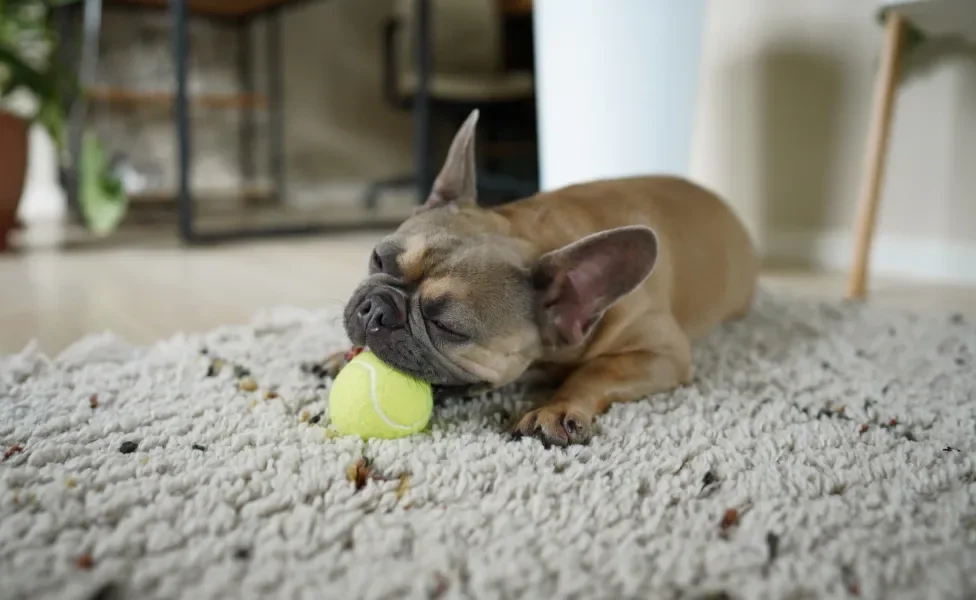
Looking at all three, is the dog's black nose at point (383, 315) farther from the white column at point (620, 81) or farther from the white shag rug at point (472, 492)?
the white column at point (620, 81)

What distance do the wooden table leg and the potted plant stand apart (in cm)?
263

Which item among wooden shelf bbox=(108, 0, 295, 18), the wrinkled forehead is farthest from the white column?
wooden shelf bbox=(108, 0, 295, 18)

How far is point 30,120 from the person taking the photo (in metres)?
2.92

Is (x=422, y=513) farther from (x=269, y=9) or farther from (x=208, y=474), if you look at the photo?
(x=269, y=9)

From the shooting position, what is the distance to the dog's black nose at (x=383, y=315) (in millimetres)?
1126

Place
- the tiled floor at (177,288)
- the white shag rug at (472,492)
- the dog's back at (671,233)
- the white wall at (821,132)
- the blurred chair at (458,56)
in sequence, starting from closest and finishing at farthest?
the white shag rug at (472,492) < the dog's back at (671,233) < the tiled floor at (177,288) < the white wall at (821,132) < the blurred chair at (458,56)

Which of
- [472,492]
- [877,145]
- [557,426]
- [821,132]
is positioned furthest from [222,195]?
[472,492]

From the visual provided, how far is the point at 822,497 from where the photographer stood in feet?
3.06

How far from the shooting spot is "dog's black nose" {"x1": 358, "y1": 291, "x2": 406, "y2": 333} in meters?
1.13

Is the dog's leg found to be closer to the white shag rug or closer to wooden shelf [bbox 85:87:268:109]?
the white shag rug

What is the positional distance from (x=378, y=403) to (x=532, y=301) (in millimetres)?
296

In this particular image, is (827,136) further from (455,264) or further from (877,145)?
(455,264)

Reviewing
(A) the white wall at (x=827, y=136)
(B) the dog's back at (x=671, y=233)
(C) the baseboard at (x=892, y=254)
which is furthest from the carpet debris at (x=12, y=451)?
(A) the white wall at (x=827, y=136)

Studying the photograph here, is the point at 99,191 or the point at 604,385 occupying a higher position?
the point at 99,191
